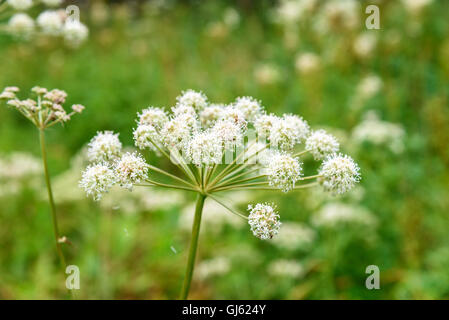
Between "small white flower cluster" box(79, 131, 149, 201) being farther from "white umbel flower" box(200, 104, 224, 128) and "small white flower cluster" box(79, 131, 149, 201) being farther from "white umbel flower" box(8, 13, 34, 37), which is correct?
"white umbel flower" box(8, 13, 34, 37)

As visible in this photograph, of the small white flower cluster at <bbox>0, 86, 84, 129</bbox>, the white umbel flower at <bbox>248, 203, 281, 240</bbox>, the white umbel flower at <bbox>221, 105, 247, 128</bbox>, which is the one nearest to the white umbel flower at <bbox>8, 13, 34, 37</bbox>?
the small white flower cluster at <bbox>0, 86, 84, 129</bbox>

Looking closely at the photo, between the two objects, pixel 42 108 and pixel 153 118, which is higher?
pixel 42 108

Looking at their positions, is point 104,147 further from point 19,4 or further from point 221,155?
point 19,4

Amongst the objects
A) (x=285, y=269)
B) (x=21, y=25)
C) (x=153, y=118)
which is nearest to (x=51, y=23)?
(x=21, y=25)

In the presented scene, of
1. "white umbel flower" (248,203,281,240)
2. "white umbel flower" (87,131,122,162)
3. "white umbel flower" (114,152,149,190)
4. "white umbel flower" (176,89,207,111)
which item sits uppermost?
"white umbel flower" (176,89,207,111)

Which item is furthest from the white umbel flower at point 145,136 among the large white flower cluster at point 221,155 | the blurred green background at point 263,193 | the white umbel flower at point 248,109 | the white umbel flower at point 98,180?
the blurred green background at point 263,193

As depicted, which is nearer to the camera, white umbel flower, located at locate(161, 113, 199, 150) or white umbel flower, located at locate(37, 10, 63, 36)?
white umbel flower, located at locate(161, 113, 199, 150)

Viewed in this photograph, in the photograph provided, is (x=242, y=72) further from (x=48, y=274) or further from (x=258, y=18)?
(x=48, y=274)
